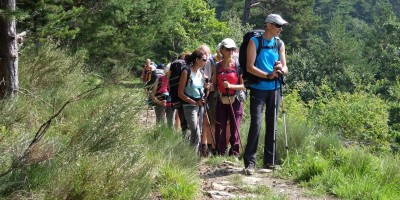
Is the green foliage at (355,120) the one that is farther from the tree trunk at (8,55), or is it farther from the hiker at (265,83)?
the tree trunk at (8,55)

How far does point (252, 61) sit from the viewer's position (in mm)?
6539

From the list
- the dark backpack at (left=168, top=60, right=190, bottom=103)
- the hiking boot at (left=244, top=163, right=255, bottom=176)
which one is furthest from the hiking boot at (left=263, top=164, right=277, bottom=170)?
the dark backpack at (left=168, top=60, right=190, bottom=103)

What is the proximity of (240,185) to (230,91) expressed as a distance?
2.19 meters

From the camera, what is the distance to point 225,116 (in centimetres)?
813

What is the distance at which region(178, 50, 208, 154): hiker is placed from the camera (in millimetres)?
7648

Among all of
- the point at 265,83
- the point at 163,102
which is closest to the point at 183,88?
the point at 265,83

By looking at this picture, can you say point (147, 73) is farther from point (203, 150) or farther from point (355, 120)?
point (355, 120)

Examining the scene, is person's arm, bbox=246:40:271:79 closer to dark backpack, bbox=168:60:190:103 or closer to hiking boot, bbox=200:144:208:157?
dark backpack, bbox=168:60:190:103

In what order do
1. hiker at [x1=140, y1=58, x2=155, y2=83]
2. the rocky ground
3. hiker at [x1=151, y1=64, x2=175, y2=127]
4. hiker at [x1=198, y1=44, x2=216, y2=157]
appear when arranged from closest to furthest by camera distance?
the rocky ground, hiker at [x1=198, y1=44, x2=216, y2=157], hiker at [x1=151, y1=64, x2=175, y2=127], hiker at [x1=140, y1=58, x2=155, y2=83]

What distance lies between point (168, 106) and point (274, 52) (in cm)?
312

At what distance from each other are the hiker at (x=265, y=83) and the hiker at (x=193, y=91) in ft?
3.85

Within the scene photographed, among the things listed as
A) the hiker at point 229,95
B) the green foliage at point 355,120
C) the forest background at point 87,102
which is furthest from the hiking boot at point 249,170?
the green foliage at point 355,120

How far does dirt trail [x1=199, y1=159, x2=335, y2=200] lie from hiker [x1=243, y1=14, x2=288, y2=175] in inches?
8.0

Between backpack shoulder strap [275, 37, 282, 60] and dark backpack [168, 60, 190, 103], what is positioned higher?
backpack shoulder strap [275, 37, 282, 60]
